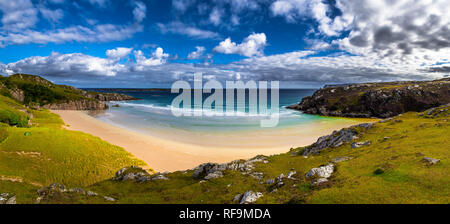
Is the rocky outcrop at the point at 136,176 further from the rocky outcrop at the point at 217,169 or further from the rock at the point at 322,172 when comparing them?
the rock at the point at 322,172

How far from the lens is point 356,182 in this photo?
1295 centimetres

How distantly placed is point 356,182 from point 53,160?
4080cm

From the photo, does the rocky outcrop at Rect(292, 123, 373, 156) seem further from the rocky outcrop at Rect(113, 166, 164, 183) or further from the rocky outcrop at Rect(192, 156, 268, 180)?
the rocky outcrop at Rect(113, 166, 164, 183)

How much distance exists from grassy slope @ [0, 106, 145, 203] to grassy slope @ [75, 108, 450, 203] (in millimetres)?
11882

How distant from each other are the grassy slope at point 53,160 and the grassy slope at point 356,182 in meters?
11.9

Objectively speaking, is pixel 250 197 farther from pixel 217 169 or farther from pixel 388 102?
pixel 388 102

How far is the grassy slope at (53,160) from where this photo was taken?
2634 centimetres

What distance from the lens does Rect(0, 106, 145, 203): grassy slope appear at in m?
26.3

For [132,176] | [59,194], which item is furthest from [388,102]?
[59,194]

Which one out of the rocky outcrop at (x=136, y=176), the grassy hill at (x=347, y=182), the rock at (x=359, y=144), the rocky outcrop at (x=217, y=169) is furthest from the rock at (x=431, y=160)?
the rocky outcrop at (x=136, y=176)

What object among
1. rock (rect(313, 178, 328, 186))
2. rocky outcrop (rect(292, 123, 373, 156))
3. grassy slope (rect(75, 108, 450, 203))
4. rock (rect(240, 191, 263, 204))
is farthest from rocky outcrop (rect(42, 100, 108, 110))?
rock (rect(313, 178, 328, 186))

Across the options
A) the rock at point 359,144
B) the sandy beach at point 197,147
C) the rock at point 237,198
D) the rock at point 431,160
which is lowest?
the sandy beach at point 197,147
